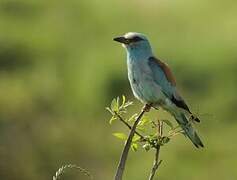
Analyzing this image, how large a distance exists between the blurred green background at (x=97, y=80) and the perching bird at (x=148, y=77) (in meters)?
3.84

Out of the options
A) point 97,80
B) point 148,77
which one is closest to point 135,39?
point 148,77

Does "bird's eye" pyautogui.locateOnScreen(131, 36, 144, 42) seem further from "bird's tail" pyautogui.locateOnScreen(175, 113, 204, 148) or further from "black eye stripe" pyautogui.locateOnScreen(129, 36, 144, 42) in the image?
"bird's tail" pyautogui.locateOnScreen(175, 113, 204, 148)

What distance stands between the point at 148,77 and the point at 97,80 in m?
5.74

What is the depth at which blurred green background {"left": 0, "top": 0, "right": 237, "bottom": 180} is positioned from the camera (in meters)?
8.41

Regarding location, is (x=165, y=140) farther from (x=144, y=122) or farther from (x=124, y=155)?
(x=124, y=155)

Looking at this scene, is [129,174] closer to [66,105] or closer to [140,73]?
[66,105]

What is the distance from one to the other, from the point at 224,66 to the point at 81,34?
2.03m

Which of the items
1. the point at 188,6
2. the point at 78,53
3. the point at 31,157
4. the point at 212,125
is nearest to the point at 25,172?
the point at 31,157

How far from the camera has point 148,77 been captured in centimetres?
411

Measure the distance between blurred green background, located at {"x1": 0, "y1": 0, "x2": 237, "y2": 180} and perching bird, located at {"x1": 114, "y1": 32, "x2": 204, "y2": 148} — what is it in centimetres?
384

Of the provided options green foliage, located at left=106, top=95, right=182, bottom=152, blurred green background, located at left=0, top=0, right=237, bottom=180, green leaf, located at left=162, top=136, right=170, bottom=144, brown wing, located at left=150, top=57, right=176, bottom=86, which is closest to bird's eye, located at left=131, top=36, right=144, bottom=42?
brown wing, located at left=150, top=57, right=176, bottom=86

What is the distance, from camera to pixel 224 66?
9.91 metres

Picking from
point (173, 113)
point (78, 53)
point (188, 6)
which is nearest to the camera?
point (173, 113)

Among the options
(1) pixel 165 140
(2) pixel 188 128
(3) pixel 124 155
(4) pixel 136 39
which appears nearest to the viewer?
(3) pixel 124 155
